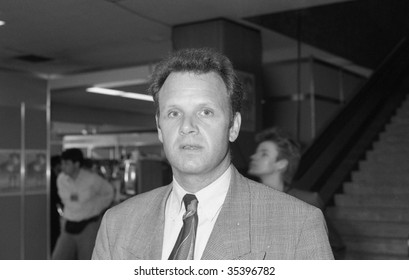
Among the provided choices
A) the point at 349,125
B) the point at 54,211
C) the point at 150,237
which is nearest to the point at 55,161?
the point at 54,211

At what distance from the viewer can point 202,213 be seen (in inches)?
42.8

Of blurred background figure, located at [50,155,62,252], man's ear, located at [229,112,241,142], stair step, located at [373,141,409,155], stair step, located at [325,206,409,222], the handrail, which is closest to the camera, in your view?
man's ear, located at [229,112,241,142]

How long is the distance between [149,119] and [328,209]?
733 centimetres

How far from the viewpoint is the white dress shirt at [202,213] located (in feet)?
3.54

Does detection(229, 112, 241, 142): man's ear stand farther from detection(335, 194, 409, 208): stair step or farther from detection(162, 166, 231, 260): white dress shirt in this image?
detection(335, 194, 409, 208): stair step

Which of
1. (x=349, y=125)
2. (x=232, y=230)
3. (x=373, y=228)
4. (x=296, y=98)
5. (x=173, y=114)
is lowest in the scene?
(x=373, y=228)

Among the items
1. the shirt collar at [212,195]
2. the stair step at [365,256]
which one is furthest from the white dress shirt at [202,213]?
the stair step at [365,256]

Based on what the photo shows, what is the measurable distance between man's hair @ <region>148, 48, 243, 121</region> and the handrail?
130 inches

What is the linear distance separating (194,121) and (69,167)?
11.8 ft

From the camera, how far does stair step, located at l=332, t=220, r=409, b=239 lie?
4.07 m

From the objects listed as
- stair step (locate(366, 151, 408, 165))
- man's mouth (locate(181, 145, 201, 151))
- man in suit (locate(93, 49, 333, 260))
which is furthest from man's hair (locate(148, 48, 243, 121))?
stair step (locate(366, 151, 408, 165))

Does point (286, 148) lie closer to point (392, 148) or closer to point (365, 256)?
point (365, 256)

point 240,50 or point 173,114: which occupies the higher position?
point 240,50
